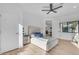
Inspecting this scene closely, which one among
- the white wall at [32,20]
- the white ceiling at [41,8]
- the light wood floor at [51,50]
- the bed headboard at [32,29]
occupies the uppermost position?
the white ceiling at [41,8]

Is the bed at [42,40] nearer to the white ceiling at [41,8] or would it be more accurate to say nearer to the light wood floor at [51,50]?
the light wood floor at [51,50]

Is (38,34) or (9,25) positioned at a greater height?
(9,25)

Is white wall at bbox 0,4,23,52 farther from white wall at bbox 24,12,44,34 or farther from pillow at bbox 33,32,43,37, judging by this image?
pillow at bbox 33,32,43,37

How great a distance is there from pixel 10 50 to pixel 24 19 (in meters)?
0.64

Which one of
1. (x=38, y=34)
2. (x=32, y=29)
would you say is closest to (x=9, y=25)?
(x=32, y=29)

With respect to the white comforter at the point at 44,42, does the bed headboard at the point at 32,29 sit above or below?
above

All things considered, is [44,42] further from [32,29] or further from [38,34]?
[32,29]

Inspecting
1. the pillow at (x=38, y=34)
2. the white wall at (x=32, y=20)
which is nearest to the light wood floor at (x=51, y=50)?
the pillow at (x=38, y=34)

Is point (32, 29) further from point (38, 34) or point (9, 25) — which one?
point (9, 25)

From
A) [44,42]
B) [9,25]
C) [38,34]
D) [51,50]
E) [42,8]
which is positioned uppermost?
[42,8]

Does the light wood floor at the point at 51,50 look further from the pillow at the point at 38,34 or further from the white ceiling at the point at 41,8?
the white ceiling at the point at 41,8

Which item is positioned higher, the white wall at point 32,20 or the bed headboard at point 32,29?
the white wall at point 32,20

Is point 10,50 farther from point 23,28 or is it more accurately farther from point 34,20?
point 34,20

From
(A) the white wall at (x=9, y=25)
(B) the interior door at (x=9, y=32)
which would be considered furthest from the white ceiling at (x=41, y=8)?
(B) the interior door at (x=9, y=32)
